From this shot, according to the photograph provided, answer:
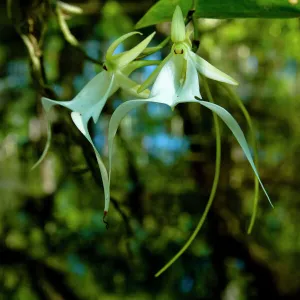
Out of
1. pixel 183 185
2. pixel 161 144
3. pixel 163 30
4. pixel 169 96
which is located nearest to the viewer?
pixel 169 96

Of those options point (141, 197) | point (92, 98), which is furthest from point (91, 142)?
point (141, 197)

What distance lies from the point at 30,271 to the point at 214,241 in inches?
12.2

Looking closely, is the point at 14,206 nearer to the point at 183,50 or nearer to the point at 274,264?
the point at 274,264

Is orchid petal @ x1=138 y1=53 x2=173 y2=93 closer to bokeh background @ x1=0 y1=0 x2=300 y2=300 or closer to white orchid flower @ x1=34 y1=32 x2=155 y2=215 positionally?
white orchid flower @ x1=34 y1=32 x2=155 y2=215

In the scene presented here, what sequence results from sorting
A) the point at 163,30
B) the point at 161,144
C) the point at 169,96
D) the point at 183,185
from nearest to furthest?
the point at 169,96, the point at 163,30, the point at 183,185, the point at 161,144

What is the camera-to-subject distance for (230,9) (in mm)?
291

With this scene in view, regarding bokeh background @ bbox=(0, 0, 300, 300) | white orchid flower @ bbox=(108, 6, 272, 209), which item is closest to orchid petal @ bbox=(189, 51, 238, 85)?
white orchid flower @ bbox=(108, 6, 272, 209)

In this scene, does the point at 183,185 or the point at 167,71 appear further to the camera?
the point at 183,185

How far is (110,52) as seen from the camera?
0.99ft

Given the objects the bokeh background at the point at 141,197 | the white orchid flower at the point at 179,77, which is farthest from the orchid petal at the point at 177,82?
the bokeh background at the point at 141,197

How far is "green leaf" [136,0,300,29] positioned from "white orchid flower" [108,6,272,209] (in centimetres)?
2

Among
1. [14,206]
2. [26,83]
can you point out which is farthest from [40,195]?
[26,83]

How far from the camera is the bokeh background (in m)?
0.91

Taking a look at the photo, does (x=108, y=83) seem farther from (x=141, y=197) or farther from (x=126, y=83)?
(x=141, y=197)
